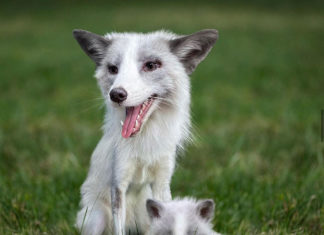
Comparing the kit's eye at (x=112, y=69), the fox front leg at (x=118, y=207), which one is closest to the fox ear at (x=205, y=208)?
the fox front leg at (x=118, y=207)

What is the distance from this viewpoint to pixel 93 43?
3791 millimetres

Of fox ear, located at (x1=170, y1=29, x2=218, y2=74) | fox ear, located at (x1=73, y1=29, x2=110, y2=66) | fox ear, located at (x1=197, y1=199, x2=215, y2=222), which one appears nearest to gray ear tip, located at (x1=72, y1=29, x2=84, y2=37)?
fox ear, located at (x1=73, y1=29, x2=110, y2=66)

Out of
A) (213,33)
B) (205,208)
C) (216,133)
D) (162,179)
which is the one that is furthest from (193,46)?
(216,133)

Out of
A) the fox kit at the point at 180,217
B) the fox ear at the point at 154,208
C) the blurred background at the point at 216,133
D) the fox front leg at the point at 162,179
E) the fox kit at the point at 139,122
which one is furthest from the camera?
the blurred background at the point at 216,133

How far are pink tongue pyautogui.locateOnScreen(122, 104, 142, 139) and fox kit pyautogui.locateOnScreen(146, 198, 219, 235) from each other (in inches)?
19.0

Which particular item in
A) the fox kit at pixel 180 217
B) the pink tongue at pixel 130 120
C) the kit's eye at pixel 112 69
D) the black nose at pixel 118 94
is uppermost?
the kit's eye at pixel 112 69

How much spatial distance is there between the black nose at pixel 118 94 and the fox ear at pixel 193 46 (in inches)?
27.2

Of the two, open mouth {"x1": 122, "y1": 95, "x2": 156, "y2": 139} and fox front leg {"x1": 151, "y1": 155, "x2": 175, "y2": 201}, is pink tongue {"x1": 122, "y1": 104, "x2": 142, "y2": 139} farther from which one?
fox front leg {"x1": 151, "y1": 155, "x2": 175, "y2": 201}

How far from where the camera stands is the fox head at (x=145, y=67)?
3.41 metres

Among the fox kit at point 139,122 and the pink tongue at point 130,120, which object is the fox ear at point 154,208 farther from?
the pink tongue at point 130,120

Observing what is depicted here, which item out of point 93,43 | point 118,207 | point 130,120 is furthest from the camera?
point 93,43

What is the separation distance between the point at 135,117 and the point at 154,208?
0.65 m

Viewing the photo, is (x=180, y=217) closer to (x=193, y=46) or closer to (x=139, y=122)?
(x=139, y=122)

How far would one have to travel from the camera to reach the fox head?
341cm
